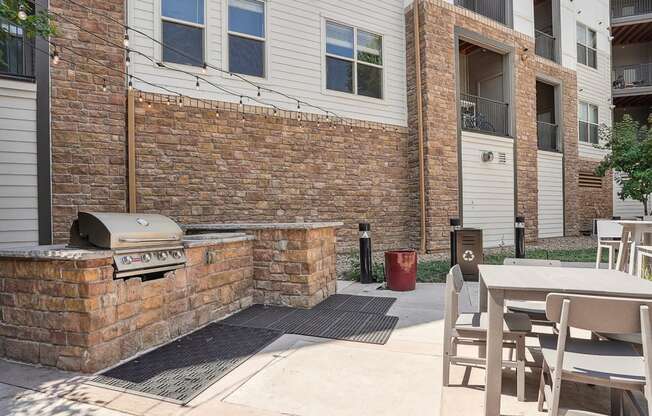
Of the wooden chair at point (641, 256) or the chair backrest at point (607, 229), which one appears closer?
the wooden chair at point (641, 256)

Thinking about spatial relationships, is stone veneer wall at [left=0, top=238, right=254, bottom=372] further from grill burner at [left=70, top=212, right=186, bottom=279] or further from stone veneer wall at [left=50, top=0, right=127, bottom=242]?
stone veneer wall at [left=50, top=0, right=127, bottom=242]

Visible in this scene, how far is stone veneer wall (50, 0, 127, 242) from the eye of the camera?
5996 millimetres

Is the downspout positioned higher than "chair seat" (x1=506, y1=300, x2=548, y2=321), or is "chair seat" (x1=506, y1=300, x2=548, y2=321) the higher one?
the downspout

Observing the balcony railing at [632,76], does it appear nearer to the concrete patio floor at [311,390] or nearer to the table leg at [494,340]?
the concrete patio floor at [311,390]

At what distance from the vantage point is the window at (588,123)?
591 inches

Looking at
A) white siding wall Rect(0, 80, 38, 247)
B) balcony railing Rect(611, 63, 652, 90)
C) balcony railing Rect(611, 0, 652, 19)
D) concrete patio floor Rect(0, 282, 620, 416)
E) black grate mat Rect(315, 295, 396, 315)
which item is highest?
balcony railing Rect(611, 0, 652, 19)

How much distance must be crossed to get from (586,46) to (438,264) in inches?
527

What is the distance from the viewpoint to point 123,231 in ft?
10.5

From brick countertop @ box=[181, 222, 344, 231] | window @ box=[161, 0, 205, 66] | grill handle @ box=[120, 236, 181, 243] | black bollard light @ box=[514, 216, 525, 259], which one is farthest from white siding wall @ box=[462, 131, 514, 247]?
grill handle @ box=[120, 236, 181, 243]

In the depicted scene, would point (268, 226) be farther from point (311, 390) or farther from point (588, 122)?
point (588, 122)

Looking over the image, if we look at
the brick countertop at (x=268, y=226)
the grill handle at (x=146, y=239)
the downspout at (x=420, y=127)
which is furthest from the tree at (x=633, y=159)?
the grill handle at (x=146, y=239)

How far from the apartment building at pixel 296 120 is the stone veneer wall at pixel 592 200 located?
1609 millimetres

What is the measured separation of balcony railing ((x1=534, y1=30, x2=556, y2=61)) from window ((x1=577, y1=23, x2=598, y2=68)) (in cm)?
174

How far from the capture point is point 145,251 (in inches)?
132
